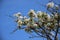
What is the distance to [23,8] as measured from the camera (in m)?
1.53

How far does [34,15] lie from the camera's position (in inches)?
39.4

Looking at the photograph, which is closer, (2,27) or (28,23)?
(28,23)

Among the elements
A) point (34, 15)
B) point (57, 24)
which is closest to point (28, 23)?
point (34, 15)

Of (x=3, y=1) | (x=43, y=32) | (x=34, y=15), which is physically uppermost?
(x=3, y=1)

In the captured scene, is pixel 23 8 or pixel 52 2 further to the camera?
pixel 23 8

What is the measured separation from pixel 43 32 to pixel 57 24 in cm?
9

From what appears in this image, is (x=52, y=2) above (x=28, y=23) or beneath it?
above

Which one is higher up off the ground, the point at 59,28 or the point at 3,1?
the point at 3,1

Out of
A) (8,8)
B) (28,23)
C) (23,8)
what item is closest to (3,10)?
(8,8)

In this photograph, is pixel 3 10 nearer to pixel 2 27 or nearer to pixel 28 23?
pixel 2 27

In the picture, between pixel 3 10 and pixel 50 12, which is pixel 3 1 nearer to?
pixel 3 10

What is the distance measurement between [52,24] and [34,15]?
12 centimetres

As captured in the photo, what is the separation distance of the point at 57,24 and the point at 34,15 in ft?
0.46

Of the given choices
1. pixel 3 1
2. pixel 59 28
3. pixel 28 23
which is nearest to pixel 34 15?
pixel 28 23
